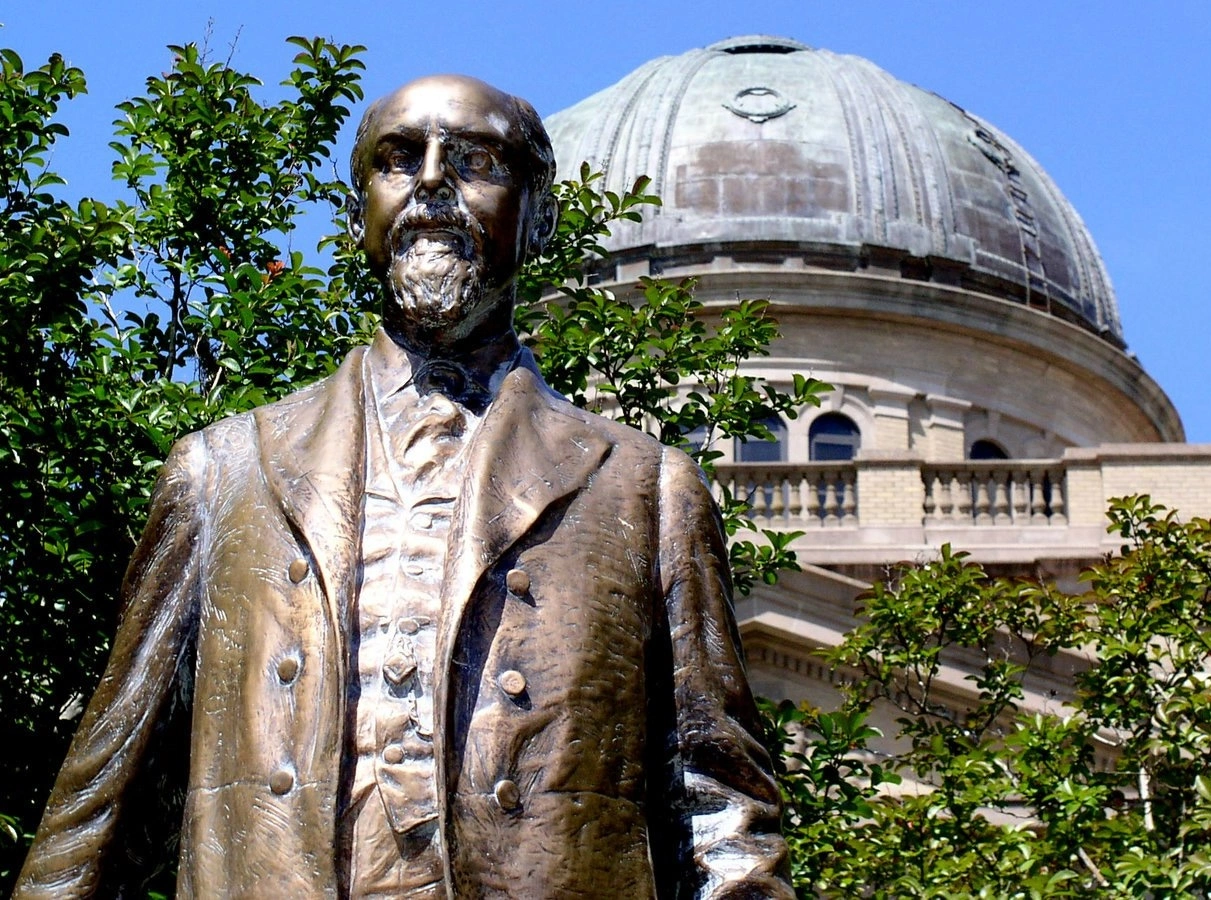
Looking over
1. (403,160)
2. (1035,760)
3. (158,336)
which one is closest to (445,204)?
(403,160)

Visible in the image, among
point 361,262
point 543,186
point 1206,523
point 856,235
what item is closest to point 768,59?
point 856,235

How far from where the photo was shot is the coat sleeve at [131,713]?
3.47 m

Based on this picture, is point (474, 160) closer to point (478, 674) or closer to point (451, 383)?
point (451, 383)

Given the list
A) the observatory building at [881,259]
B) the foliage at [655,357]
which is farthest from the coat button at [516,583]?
the observatory building at [881,259]

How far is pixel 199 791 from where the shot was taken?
3.42m

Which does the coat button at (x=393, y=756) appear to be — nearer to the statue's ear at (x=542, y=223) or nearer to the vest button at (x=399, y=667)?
the vest button at (x=399, y=667)

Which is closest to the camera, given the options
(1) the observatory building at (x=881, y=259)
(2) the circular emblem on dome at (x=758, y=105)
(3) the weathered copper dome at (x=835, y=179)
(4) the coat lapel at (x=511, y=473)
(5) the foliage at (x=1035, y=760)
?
(4) the coat lapel at (x=511, y=473)

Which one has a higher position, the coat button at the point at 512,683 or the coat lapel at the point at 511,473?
the coat lapel at the point at 511,473

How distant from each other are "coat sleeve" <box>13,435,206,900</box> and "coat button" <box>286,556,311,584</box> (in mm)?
241

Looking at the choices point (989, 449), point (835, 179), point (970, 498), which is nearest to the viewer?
point (970, 498)

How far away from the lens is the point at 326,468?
140 inches

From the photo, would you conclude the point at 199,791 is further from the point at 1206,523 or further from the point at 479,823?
the point at 1206,523

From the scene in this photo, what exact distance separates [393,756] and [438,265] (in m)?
0.77

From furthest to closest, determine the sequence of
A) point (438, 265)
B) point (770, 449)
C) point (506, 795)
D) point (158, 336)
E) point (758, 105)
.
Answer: point (758, 105), point (770, 449), point (158, 336), point (438, 265), point (506, 795)
